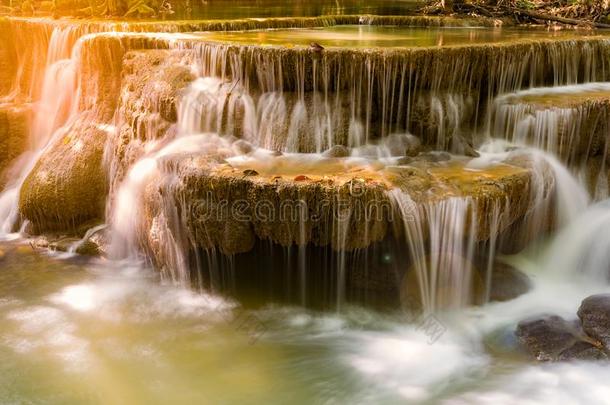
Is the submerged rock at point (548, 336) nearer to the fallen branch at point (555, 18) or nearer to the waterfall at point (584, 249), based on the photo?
the waterfall at point (584, 249)

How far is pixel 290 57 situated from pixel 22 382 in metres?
5.21

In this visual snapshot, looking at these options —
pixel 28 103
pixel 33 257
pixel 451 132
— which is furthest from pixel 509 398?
pixel 28 103

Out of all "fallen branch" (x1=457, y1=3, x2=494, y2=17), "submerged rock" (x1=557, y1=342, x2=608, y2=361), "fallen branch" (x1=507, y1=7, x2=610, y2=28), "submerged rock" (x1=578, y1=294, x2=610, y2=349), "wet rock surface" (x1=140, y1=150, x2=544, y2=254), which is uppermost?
"fallen branch" (x1=457, y1=3, x2=494, y2=17)

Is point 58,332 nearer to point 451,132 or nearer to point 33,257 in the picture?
point 33,257

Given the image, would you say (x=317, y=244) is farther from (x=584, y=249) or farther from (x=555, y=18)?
(x=555, y=18)

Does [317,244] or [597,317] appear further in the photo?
[317,244]

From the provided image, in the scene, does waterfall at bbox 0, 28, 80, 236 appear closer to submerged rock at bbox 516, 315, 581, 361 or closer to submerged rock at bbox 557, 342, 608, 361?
submerged rock at bbox 516, 315, 581, 361

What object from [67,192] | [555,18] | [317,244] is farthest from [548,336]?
[555,18]

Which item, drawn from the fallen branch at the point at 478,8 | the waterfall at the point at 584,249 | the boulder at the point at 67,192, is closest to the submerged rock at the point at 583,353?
the waterfall at the point at 584,249

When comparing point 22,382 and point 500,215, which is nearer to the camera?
point 22,382

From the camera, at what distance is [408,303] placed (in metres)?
7.18

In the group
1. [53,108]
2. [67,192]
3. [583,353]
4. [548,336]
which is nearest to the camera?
[583,353]

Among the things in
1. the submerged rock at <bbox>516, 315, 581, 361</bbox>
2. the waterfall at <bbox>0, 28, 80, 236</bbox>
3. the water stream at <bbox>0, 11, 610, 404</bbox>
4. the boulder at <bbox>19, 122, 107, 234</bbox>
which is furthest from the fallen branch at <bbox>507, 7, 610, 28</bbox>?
the boulder at <bbox>19, 122, 107, 234</bbox>

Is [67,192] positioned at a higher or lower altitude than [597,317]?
higher
